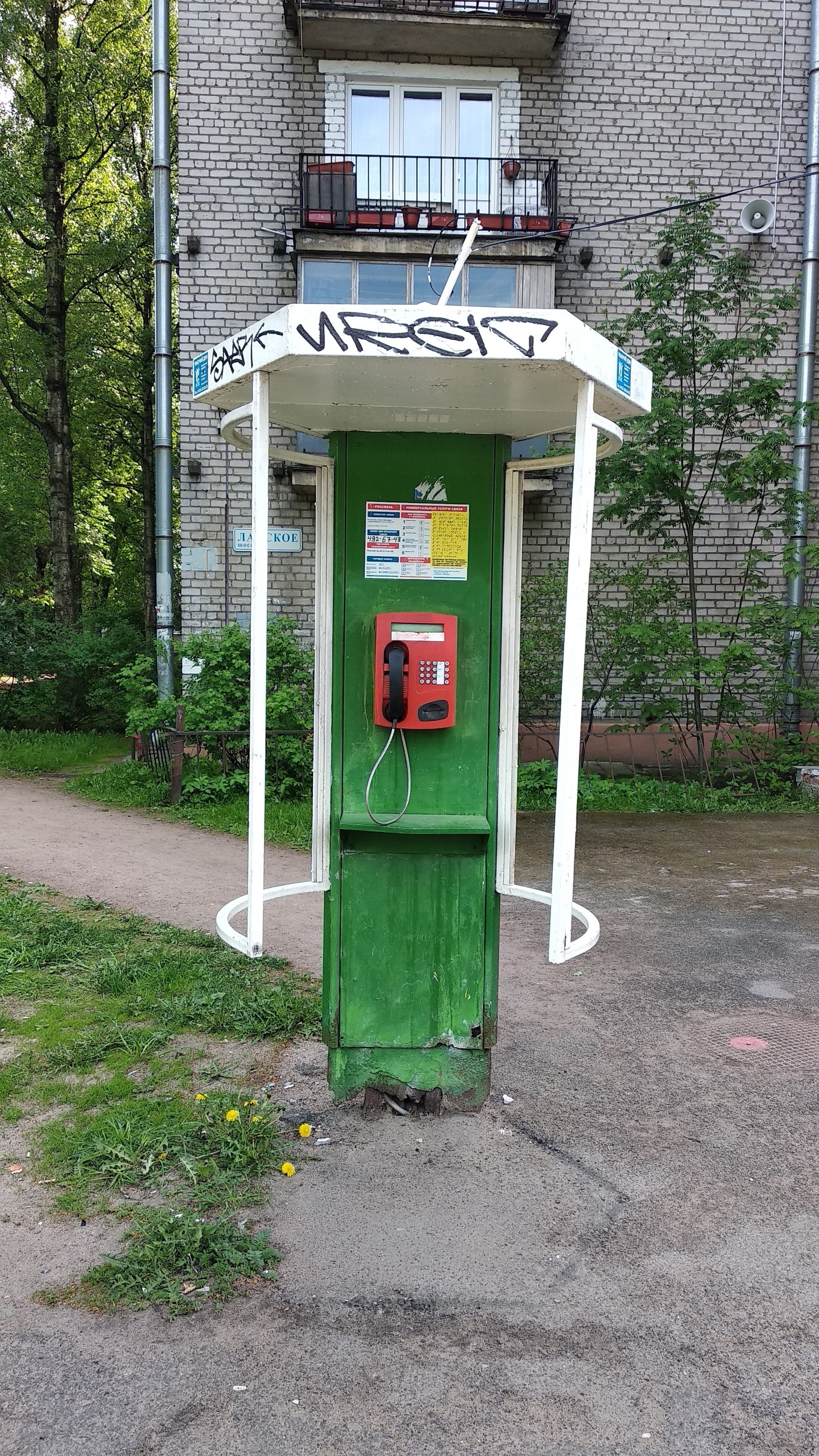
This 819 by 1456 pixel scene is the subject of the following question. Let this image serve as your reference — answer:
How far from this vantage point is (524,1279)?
2.92 meters

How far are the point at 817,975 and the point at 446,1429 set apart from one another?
3.84 meters

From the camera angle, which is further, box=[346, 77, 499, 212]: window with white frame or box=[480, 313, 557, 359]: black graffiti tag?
box=[346, 77, 499, 212]: window with white frame

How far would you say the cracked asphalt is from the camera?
2.39 meters

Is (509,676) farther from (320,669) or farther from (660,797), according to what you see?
(660,797)

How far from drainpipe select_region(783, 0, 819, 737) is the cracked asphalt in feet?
23.9

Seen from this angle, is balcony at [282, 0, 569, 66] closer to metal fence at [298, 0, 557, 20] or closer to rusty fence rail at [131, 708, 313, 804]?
metal fence at [298, 0, 557, 20]

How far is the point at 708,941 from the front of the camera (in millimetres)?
6125

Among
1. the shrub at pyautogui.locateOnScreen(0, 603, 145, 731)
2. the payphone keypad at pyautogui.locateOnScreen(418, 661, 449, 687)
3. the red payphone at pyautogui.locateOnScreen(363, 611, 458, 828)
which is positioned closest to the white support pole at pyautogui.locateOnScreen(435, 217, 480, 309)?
the red payphone at pyautogui.locateOnScreen(363, 611, 458, 828)

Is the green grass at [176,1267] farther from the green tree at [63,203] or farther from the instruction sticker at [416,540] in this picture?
the green tree at [63,203]

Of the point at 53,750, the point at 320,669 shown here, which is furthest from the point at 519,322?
the point at 53,750

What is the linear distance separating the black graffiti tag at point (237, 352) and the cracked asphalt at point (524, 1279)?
2.69 m

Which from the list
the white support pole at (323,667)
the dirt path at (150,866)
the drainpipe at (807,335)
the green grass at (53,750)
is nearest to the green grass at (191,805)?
the dirt path at (150,866)

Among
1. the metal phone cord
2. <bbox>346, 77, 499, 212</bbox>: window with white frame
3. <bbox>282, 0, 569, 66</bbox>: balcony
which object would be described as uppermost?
<bbox>282, 0, 569, 66</bbox>: balcony

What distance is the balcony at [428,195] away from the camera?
1186 cm
